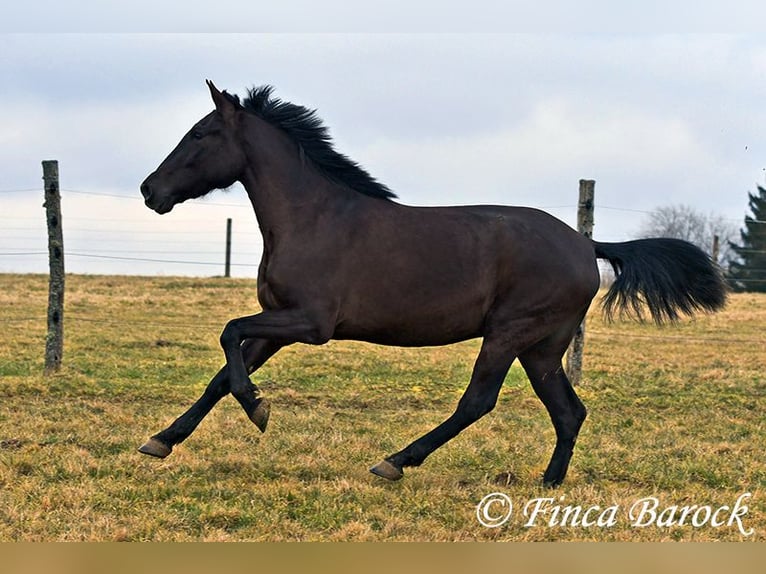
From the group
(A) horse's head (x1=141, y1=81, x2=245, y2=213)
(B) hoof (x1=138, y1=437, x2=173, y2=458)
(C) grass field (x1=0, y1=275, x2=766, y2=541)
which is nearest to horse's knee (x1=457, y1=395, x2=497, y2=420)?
(C) grass field (x1=0, y1=275, x2=766, y2=541)

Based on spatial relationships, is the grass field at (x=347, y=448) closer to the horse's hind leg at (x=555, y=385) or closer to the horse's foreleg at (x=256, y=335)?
the horse's hind leg at (x=555, y=385)

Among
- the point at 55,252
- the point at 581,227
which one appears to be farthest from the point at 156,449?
the point at 581,227

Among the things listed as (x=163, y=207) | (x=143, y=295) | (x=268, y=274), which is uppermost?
(x=163, y=207)

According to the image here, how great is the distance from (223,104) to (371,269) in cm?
148

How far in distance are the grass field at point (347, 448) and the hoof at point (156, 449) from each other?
4.0 inches

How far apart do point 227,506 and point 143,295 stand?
17747 millimetres

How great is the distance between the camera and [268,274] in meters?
6.02

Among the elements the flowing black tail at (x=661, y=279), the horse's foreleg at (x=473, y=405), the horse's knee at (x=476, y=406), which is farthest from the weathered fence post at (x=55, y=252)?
the flowing black tail at (x=661, y=279)

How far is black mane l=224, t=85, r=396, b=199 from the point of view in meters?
6.43

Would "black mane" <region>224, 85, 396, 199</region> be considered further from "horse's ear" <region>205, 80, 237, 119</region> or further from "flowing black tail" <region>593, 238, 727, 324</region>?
"flowing black tail" <region>593, 238, 727, 324</region>

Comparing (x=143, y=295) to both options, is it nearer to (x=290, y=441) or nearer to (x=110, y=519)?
(x=290, y=441)

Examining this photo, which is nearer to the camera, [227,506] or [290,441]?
[227,506]

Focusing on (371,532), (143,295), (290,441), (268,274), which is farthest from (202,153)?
(143,295)

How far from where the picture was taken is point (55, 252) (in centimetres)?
1150
